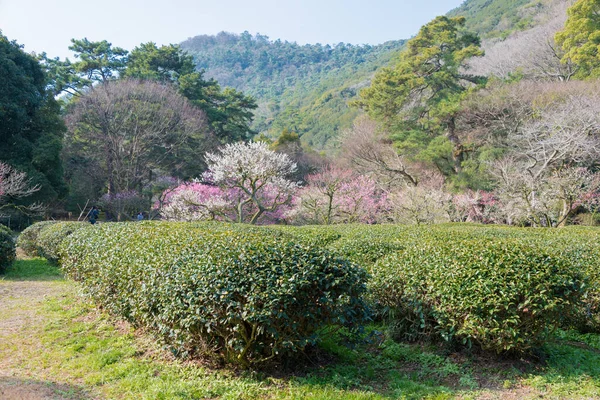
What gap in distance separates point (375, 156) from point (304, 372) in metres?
21.1

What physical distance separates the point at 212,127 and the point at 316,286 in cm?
2742

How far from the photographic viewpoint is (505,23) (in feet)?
137

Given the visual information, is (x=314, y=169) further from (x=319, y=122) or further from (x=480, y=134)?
(x=319, y=122)

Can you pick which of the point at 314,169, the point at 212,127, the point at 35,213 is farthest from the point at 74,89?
the point at 314,169

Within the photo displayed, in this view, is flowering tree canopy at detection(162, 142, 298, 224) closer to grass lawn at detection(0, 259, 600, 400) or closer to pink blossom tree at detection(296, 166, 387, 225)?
pink blossom tree at detection(296, 166, 387, 225)

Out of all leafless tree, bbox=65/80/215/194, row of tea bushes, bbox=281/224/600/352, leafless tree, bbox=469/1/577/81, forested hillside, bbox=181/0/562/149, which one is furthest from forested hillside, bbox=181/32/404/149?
row of tea bushes, bbox=281/224/600/352

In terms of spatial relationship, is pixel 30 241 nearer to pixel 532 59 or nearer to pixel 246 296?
pixel 246 296

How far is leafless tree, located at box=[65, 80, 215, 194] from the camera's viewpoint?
22.9 metres

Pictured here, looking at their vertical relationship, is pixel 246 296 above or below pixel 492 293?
above

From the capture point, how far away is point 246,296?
288cm

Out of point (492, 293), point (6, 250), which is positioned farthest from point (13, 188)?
point (492, 293)

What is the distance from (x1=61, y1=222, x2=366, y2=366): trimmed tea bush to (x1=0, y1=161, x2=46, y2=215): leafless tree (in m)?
13.2

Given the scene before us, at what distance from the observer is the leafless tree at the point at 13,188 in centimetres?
1461

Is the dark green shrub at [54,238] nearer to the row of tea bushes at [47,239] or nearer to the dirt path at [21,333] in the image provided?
the row of tea bushes at [47,239]
